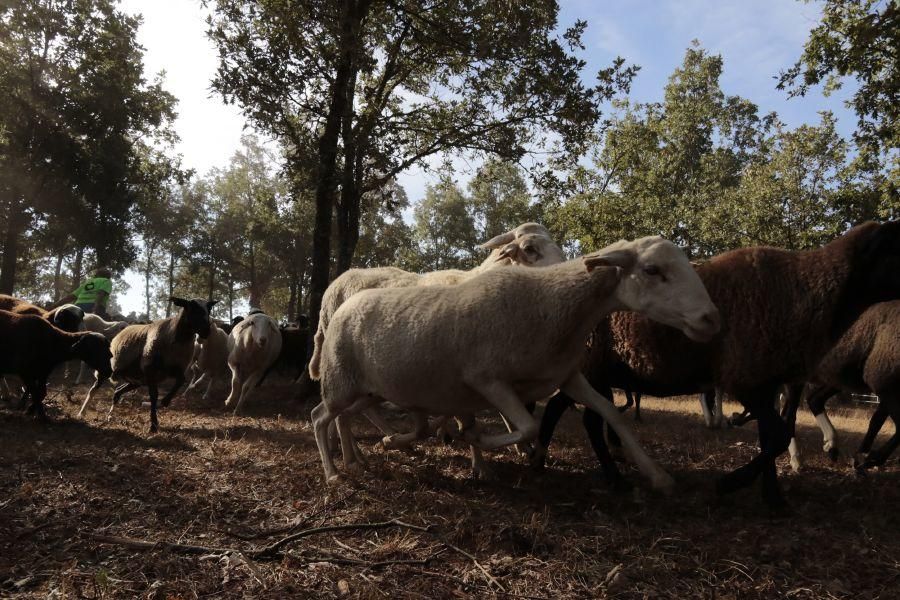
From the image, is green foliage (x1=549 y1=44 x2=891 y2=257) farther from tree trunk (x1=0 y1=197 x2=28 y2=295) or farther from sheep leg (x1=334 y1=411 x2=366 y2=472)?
tree trunk (x1=0 y1=197 x2=28 y2=295)

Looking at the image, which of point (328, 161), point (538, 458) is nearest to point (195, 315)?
point (328, 161)

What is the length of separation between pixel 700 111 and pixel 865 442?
31358mm

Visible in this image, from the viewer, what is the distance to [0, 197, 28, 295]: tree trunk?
22312 millimetres

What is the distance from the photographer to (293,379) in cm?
1527

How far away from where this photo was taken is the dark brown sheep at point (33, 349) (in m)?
8.20

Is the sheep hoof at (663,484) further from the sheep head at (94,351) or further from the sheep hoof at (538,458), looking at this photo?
the sheep head at (94,351)

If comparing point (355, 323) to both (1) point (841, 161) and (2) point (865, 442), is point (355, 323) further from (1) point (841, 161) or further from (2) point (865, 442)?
(1) point (841, 161)

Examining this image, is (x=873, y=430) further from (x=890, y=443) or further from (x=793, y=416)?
(x=793, y=416)

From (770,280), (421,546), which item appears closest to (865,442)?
(770,280)

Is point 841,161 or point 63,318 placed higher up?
point 841,161

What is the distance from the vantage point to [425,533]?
12.4 feet

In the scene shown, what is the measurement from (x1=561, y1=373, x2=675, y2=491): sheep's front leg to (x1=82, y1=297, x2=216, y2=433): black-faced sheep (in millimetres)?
6918

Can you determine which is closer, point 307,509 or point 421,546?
point 421,546

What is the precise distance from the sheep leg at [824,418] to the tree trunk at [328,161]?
8.52 m
